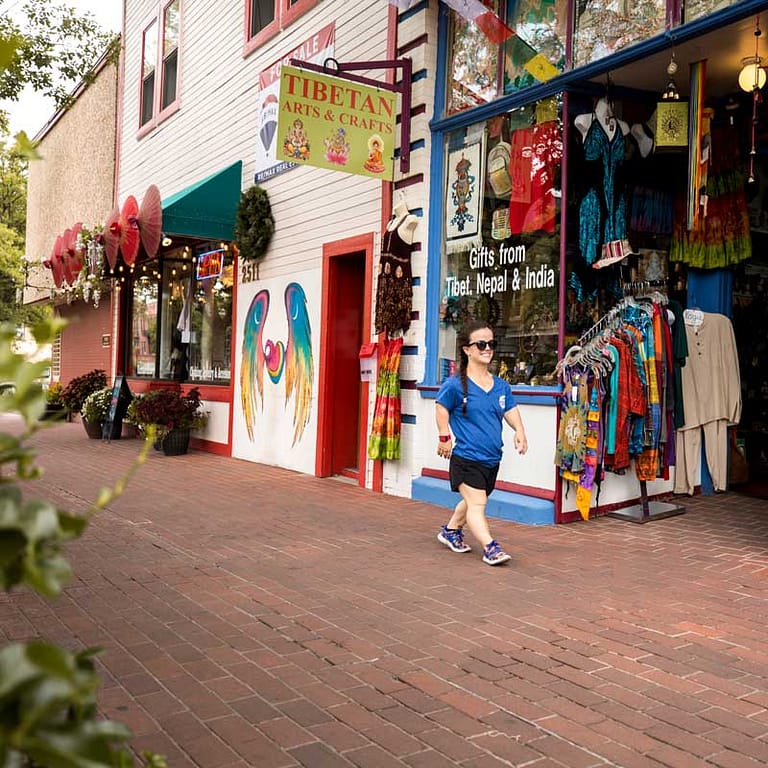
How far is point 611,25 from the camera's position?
6.80 m

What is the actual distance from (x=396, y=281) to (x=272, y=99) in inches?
151

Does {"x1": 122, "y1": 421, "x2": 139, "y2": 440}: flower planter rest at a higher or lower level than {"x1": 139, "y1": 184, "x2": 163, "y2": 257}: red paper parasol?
lower

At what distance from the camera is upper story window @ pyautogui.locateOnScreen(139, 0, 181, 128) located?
15.2m

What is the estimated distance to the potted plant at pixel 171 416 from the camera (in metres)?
12.3

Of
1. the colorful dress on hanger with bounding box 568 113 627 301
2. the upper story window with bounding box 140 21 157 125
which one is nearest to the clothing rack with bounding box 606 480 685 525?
the colorful dress on hanger with bounding box 568 113 627 301

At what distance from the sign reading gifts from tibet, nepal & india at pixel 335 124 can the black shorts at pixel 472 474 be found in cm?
362

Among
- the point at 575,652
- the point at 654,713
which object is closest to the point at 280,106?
the point at 575,652

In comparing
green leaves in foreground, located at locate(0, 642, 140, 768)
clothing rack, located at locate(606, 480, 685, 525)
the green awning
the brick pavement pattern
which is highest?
the green awning

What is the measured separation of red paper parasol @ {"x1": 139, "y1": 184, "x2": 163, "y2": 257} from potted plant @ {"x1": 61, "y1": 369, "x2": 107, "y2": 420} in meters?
6.16

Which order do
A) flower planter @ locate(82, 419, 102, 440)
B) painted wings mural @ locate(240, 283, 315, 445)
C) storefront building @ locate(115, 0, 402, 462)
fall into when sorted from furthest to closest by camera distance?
flower planter @ locate(82, 419, 102, 440) < painted wings mural @ locate(240, 283, 315, 445) < storefront building @ locate(115, 0, 402, 462)

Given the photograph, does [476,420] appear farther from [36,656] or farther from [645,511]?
[36,656]

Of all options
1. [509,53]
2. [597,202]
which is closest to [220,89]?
[509,53]

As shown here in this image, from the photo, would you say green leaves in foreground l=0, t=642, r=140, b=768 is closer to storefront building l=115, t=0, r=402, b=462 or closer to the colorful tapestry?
storefront building l=115, t=0, r=402, b=462

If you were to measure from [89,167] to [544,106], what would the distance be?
599 inches
